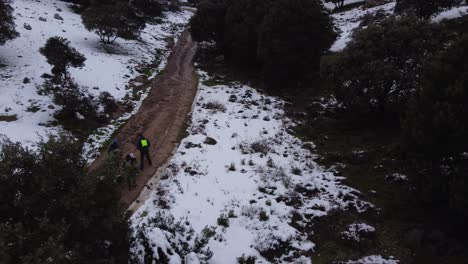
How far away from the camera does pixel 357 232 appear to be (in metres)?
13.9

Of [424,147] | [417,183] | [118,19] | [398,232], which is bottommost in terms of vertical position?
[398,232]

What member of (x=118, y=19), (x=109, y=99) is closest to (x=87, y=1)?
(x=118, y=19)

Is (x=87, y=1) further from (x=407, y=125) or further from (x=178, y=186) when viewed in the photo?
(x=407, y=125)

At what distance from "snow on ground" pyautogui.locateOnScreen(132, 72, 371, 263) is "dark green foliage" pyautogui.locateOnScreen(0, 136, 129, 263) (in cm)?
198

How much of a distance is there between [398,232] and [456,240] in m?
1.94

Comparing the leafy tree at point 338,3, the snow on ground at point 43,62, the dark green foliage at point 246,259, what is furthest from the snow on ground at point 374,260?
the leafy tree at point 338,3

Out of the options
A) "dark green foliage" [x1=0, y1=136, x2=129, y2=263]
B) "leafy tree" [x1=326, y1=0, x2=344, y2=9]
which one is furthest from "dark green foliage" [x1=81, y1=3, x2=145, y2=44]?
"leafy tree" [x1=326, y1=0, x2=344, y2=9]

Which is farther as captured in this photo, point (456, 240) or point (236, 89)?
point (236, 89)

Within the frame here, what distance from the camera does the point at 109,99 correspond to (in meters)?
26.4

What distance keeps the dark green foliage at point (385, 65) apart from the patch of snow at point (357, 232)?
405 inches

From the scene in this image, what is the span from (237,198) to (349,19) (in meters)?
41.5

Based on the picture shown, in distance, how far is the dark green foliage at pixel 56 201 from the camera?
830cm

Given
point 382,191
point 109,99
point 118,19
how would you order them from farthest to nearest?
point 118,19, point 109,99, point 382,191

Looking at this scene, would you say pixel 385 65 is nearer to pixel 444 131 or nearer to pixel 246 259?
pixel 444 131
